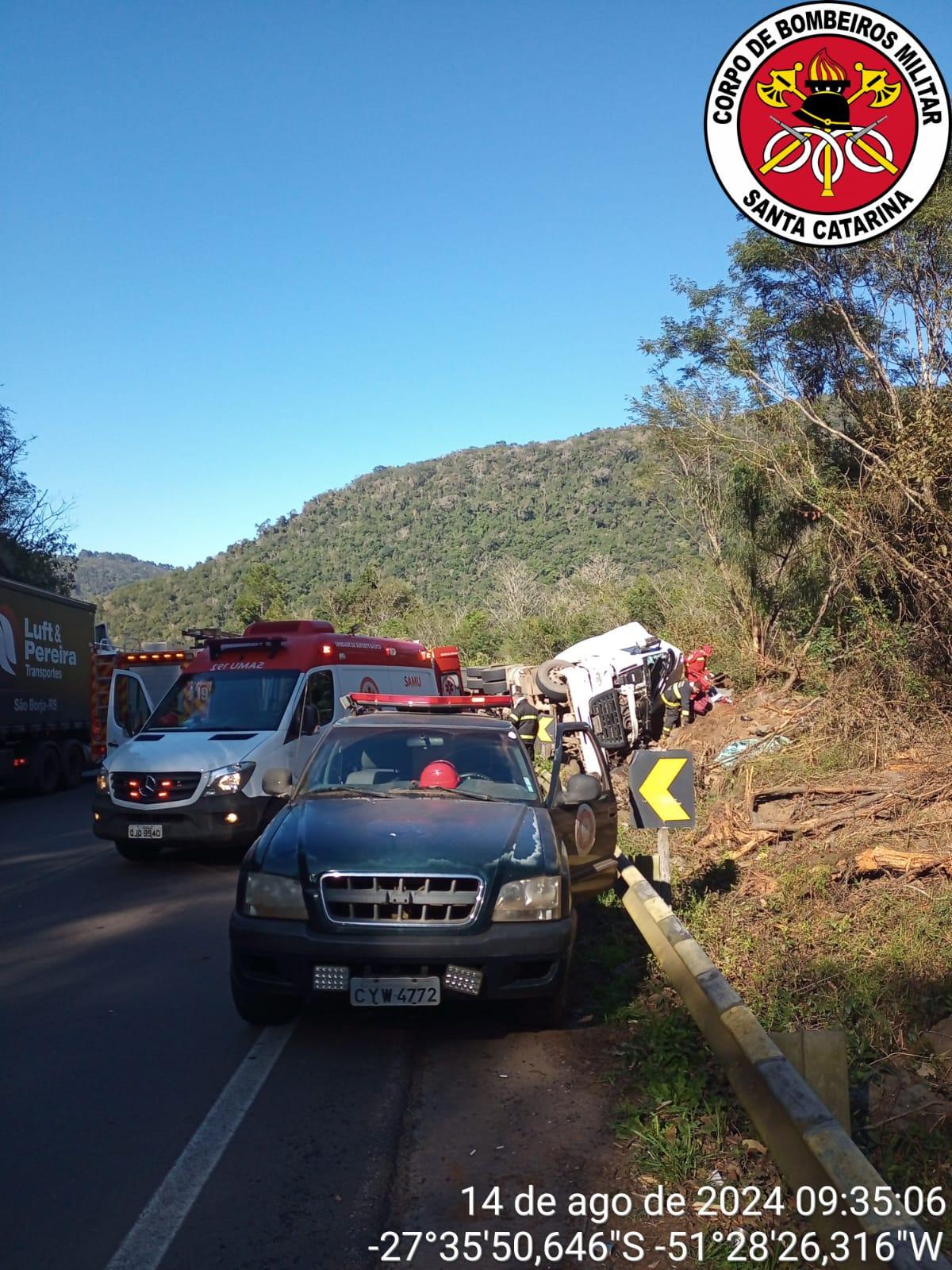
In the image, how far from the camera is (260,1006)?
18.6 ft

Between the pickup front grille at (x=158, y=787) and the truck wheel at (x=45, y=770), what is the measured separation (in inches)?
393

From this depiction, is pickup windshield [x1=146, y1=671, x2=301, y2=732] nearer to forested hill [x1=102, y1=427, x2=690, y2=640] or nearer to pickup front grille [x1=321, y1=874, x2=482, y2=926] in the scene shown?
pickup front grille [x1=321, y1=874, x2=482, y2=926]

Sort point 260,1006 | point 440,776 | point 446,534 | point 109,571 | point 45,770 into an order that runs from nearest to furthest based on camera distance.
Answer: point 260,1006 < point 440,776 < point 45,770 < point 446,534 < point 109,571

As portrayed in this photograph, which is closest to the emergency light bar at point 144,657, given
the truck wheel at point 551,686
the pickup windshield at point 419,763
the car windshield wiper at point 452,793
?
the truck wheel at point 551,686

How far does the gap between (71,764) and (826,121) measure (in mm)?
17599

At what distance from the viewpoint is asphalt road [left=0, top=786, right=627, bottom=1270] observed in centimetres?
367

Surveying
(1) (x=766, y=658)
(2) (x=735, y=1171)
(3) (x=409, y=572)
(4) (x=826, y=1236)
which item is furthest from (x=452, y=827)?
(3) (x=409, y=572)

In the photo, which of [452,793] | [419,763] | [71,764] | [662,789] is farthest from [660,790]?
[71,764]

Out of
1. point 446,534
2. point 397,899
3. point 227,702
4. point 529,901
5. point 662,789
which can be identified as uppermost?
point 446,534

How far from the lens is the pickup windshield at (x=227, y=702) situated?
12.0m

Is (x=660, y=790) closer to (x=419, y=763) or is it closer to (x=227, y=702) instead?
(x=419, y=763)

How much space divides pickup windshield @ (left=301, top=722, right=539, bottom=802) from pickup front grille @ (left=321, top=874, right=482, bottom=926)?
1326 millimetres

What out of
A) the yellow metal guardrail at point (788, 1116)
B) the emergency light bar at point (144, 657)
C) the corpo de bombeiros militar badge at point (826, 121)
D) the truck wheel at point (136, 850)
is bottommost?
the truck wheel at point (136, 850)

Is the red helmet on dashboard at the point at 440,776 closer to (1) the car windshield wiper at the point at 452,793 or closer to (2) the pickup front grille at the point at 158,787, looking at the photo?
(1) the car windshield wiper at the point at 452,793
